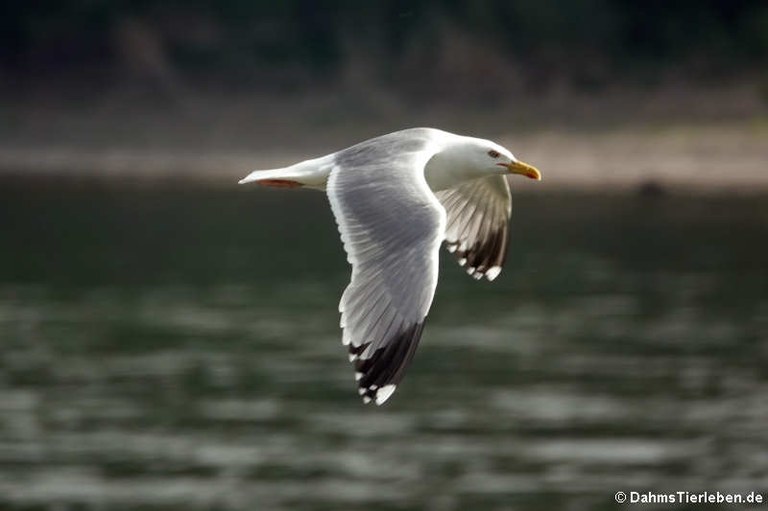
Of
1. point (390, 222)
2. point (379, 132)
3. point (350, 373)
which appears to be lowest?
point (350, 373)

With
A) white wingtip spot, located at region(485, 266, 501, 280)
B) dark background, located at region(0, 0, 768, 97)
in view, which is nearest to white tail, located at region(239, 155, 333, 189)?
white wingtip spot, located at region(485, 266, 501, 280)

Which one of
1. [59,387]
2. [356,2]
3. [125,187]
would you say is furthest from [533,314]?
[356,2]

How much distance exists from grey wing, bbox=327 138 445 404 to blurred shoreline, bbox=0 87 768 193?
23743mm

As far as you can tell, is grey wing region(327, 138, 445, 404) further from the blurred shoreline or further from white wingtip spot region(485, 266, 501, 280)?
the blurred shoreline

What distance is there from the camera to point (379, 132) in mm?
32938

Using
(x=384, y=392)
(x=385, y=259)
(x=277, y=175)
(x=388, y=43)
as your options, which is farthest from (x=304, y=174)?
(x=388, y=43)

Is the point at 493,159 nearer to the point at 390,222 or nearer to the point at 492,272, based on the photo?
the point at 492,272

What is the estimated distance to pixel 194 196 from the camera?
34031mm

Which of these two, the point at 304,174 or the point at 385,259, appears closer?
the point at 385,259

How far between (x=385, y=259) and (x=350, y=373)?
1171cm

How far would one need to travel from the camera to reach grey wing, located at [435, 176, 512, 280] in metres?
9.25

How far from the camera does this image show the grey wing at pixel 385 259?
7.28 meters

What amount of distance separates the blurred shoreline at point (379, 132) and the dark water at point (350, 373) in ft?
8.12

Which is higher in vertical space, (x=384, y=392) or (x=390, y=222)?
(x=390, y=222)
